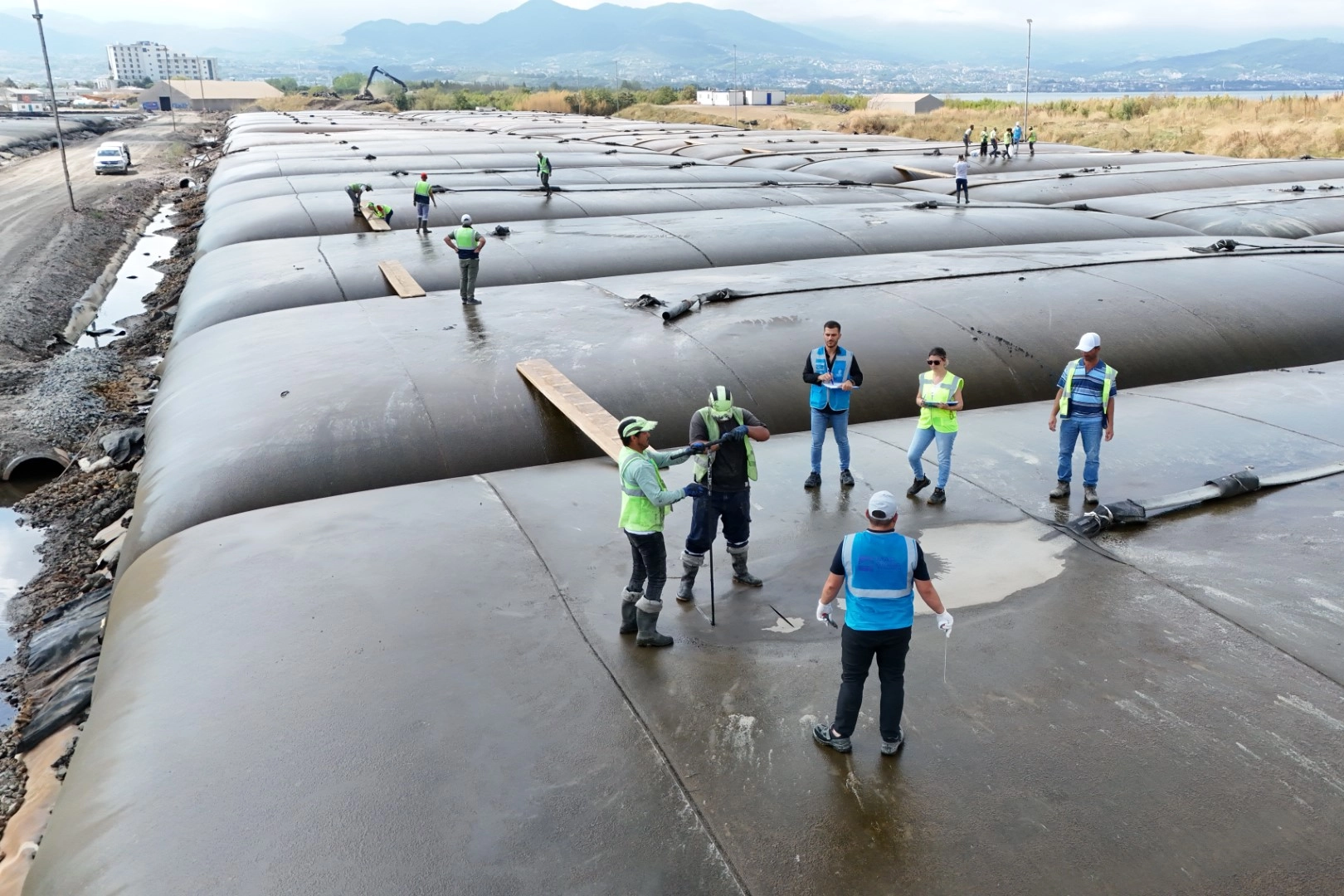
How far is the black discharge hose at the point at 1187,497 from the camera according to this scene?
28.7 feet

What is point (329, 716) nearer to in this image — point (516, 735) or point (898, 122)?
point (516, 735)

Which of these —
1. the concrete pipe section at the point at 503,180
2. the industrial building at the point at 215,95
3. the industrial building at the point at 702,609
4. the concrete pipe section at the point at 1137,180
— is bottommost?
the industrial building at the point at 702,609

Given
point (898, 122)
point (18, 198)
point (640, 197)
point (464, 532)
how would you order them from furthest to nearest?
1. point (898, 122)
2. point (18, 198)
3. point (640, 197)
4. point (464, 532)

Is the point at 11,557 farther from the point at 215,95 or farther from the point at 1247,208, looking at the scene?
the point at 215,95

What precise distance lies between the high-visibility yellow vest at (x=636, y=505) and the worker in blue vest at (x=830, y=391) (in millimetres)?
2831

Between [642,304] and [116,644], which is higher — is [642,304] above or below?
above

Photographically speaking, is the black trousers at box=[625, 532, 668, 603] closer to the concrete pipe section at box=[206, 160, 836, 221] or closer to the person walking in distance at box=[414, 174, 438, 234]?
the person walking in distance at box=[414, 174, 438, 234]

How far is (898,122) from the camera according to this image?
71562mm

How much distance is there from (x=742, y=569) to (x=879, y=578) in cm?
274

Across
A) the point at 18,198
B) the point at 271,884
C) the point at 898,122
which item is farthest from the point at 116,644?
the point at 898,122

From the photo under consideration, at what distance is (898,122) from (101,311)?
2294 inches

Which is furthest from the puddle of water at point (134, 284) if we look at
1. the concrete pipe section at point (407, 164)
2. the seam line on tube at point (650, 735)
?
the seam line on tube at point (650, 735)

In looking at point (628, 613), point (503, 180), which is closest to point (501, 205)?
point (503, 180)

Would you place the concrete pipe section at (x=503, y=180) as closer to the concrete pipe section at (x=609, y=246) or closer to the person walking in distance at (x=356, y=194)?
the person walking in distance at (x=356, y=194)
